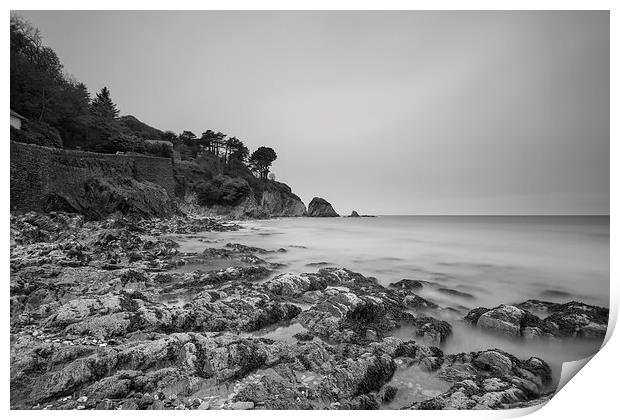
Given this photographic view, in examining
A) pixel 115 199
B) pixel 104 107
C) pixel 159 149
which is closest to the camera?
pixel 104 107

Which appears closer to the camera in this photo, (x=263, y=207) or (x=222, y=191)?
(x=263, y=207)

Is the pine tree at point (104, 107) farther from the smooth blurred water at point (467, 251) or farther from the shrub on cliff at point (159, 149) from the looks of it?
the smooth blurred water at point (467, 251)

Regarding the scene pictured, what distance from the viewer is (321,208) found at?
122 inches

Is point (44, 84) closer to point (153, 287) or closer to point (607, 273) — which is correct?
point (153, 287)

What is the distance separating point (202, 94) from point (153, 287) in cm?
194

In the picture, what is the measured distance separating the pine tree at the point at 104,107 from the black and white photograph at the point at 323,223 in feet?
0.22

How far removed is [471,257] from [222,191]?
10.6 feet

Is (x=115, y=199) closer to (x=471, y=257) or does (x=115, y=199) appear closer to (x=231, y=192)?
(x=231, y=192)

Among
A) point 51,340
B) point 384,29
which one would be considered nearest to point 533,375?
point 384,29

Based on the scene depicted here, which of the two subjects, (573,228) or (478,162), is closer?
(573,228)

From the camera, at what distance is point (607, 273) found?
6.91ft

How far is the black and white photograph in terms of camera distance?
1679 millimetres

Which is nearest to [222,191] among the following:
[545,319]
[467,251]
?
[467,251]

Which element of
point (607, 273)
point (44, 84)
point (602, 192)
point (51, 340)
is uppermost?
point (44, 84)
